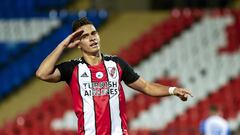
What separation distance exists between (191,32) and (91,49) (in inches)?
410

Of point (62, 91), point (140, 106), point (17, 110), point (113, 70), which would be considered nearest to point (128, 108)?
point (140, 106)

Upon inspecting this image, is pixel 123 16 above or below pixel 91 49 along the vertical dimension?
below

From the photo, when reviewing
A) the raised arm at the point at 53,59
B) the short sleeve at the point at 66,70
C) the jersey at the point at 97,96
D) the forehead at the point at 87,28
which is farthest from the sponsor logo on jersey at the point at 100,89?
the forehead at the point at 87,28

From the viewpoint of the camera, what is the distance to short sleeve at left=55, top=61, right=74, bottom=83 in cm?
487

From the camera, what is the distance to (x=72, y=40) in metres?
4.79

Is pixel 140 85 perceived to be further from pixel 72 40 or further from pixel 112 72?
pixel 72 40

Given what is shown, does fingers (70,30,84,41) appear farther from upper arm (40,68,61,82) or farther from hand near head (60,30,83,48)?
upper arm (40,68,61,82)

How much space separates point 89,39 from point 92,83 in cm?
31

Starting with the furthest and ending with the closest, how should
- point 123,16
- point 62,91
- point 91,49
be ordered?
1. point 123,16
2. point 62,91
3. point 91,49

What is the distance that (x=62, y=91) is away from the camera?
14.1 metres

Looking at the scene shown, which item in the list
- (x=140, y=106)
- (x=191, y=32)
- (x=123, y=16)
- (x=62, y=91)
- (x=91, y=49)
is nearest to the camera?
(x=91, y=49)

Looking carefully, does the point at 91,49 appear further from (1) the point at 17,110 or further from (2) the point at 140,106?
(1) the point at 17,110

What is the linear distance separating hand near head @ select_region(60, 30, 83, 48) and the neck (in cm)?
14

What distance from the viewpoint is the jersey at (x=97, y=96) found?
4.79 meters
